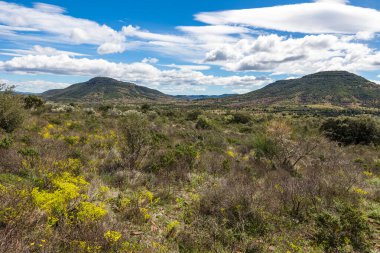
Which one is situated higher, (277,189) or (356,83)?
(356,83)

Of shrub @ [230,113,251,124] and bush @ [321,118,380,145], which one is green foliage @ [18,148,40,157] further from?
shrub @ [230,113,251,124]

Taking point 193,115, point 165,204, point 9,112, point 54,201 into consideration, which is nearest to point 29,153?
point 54,201

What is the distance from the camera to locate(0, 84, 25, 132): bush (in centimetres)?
1373

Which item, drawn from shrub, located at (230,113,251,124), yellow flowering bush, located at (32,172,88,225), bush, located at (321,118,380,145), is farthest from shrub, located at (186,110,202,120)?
yellow flowering bush, located at (32,172,88,225)

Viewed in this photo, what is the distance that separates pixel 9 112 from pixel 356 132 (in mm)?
30614

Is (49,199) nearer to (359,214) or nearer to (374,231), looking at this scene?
A: (359,214)

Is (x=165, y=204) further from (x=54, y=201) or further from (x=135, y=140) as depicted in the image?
(x=135, y=140)

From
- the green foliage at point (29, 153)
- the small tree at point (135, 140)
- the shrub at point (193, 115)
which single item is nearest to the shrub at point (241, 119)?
the shrub at point (193, 115)

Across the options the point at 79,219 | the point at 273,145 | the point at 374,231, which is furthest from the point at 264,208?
the point at 273,145

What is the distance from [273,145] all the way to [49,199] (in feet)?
37.1

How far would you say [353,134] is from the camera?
27.6m

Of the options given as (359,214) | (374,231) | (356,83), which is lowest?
(374,231)

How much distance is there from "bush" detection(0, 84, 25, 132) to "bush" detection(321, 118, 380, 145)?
2646 centimetres

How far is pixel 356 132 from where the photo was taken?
27359mm
